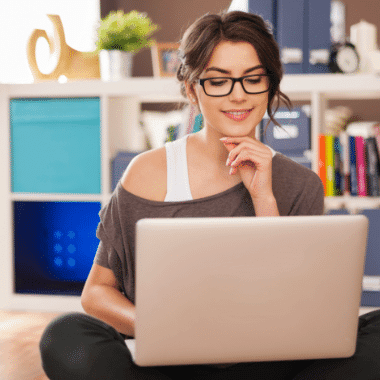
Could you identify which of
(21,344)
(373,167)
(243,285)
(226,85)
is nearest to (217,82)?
(226,85)

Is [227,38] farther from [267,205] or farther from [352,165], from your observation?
[352,165]

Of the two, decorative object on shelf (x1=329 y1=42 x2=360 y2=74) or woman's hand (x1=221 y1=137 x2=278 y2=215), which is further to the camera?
decorative object on shelf (x1=329 y1=42 x2=360 y2=74)

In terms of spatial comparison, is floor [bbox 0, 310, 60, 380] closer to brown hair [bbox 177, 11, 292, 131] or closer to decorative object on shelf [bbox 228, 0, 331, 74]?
brown hair [bbox 177, 11, 292, 131]

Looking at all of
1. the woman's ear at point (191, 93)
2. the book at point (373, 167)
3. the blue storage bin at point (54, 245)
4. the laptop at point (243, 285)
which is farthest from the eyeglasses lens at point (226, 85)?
the blue storage bin at point (54, 245)

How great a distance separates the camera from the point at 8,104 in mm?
2170

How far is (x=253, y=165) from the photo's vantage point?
1159 mm

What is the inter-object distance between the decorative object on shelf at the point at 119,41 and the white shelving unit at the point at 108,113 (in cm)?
10

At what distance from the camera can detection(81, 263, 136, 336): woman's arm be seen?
106cm

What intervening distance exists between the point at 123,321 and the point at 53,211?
1304mm

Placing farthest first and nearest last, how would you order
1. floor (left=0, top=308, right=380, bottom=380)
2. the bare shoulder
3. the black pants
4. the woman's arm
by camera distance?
floor (left=0, top=308, right=380, bottom=380) < the bare shoulder < the woman's arm < the black pants

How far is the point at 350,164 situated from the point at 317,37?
52 cm

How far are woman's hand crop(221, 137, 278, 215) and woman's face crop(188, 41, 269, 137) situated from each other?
4 cm

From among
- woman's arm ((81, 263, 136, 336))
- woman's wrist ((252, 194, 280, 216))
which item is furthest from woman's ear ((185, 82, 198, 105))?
woman's arm ((81, 263, 136, 336))

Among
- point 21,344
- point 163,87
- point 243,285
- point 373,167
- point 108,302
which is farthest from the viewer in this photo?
point 163,87
